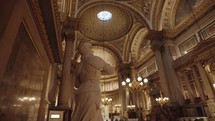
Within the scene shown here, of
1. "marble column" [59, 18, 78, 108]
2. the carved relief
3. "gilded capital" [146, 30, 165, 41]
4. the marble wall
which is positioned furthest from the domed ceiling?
the marble wall

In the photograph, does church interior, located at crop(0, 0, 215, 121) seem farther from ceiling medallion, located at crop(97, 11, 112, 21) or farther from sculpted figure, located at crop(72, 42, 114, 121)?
sculpted figure, located at crop(72, 42, 114, 121)

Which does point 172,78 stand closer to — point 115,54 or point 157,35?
point 157,35

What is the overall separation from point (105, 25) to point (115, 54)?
376 centimetres

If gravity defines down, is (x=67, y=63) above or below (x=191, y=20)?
below

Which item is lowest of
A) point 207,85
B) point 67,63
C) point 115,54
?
point 207,85

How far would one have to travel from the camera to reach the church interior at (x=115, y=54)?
4.90ft

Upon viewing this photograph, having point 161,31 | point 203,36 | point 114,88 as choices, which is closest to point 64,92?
point 161,31

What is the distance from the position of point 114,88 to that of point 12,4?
75.5ft

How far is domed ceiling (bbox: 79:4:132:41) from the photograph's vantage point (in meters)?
14.4

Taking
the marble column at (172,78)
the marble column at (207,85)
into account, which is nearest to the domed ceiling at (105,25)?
the marble column at (172,78)

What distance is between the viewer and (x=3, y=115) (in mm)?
1237

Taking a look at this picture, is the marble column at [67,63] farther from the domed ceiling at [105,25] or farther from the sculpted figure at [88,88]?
the domed ceiling at [105,25]

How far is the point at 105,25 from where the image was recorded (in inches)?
635

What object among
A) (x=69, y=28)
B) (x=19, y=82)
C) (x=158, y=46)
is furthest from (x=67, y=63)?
(x=158, y=46)
